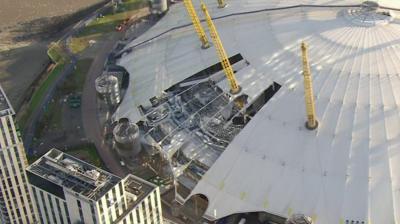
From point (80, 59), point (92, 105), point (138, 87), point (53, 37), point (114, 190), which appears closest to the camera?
point (114, 190)

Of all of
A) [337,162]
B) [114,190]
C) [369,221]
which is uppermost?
[114,190]

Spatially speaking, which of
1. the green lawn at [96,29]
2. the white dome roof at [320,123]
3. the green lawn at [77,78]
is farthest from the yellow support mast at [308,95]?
the green lawn at [96,29]

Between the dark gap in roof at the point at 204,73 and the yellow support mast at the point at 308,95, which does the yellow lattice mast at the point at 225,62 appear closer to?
the dark gap in roof at the point at 204,73

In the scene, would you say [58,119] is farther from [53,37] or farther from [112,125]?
[53,37]

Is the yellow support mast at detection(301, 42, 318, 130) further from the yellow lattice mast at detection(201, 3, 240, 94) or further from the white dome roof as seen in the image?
the yellow lattice mast at detection(201, 3, 240, 94)

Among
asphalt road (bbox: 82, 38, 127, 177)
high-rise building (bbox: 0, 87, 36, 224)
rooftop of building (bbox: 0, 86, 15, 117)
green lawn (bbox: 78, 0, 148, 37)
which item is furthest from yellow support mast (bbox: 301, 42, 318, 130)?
green lawn (bbox: 78, 0, 148, 37)

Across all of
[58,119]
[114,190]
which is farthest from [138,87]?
[114,190]
